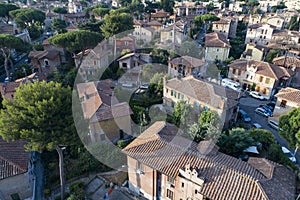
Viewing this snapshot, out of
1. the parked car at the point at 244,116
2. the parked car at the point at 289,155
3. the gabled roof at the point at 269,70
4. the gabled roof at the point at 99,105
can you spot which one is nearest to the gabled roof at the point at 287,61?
the gabled roof at the point at 269,70

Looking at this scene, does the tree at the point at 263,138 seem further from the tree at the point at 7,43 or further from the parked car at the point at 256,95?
the tree at the point at 7,43

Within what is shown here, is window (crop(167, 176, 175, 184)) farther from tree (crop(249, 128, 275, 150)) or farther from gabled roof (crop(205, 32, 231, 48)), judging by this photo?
gabled roof (crop(205, 32, 231, 48))

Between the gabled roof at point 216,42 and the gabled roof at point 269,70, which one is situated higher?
the gabled roof at point 216,42

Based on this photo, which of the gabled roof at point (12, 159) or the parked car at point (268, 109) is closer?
the gabled roof at point (12, 159)

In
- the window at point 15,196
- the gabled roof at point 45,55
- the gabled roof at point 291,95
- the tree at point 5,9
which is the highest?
the tree at point 5,9

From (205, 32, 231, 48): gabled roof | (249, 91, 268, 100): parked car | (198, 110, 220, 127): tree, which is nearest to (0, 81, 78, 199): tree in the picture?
(198, 110, 220, 127): tree

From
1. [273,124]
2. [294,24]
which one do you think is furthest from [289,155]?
[294,24]
